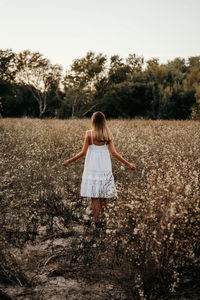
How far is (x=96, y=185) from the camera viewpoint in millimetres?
4219

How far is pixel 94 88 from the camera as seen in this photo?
33.0 m

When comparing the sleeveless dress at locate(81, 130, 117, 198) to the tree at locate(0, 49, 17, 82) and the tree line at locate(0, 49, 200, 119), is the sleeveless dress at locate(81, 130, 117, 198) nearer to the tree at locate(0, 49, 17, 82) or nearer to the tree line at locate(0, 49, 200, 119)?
the tree line at locate(0, 49, 200, 119)

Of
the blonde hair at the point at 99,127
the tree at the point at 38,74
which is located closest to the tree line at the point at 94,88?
the tree at the point at 38,74

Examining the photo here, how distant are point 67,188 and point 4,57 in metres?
33.6

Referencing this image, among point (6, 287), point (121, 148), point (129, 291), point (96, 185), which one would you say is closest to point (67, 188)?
point (96, 185)

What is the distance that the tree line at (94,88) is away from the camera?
2786 centimetres

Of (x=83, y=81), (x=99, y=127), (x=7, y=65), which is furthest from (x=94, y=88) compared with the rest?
(x=99, y=127)

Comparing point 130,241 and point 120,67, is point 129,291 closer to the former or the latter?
point 130,241

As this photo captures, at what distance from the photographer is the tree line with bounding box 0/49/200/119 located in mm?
27859

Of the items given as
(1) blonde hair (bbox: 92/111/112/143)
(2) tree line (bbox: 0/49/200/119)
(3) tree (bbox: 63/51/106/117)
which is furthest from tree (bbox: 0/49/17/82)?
(1) blonde hair (bbox: 92/111/112/143)

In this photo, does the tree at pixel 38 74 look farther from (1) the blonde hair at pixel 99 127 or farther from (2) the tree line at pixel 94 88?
(1) the blonde hair at pixel 99 127

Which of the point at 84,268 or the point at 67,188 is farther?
the point at 67,188

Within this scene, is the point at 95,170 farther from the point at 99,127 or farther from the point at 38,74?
the point at 38,74

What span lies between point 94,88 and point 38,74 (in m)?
7.73
